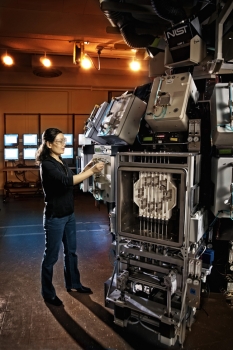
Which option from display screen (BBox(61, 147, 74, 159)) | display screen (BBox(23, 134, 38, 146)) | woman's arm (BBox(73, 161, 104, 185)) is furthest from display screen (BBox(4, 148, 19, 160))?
woman's arm (BBox(73, 161, 104, 185))

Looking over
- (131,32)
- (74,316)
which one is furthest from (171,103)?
(74,316)

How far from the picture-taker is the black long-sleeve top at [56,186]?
7.75 ft

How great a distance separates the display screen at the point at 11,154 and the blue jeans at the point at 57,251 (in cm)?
520

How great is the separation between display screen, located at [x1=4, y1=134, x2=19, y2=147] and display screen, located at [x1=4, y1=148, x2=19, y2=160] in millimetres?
141

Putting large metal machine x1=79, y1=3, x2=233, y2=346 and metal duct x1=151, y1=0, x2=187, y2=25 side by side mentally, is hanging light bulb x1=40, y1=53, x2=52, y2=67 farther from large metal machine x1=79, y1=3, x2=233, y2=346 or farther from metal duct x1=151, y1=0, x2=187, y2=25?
large metal machine x1=79, y1=3, x2=233, y2=346

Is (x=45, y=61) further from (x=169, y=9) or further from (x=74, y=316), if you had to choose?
(x=74, y=316)

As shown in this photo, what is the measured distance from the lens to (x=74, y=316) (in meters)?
2.37

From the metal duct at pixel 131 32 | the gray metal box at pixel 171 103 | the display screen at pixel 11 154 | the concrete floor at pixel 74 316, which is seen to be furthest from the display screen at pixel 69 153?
the gray metal box at pixel 171 103

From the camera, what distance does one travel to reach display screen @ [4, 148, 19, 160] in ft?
23.7

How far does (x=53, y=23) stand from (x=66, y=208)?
11.0 ft

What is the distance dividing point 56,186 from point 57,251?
0.60 metres

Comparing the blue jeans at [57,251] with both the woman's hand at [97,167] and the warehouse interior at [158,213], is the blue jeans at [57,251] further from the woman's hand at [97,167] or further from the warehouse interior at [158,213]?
the woman's hand at [97,167]

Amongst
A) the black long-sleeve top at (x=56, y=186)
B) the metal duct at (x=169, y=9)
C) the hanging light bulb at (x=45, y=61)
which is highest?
the hanging light bulb at (x=45, y=61)

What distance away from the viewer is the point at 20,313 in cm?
241
